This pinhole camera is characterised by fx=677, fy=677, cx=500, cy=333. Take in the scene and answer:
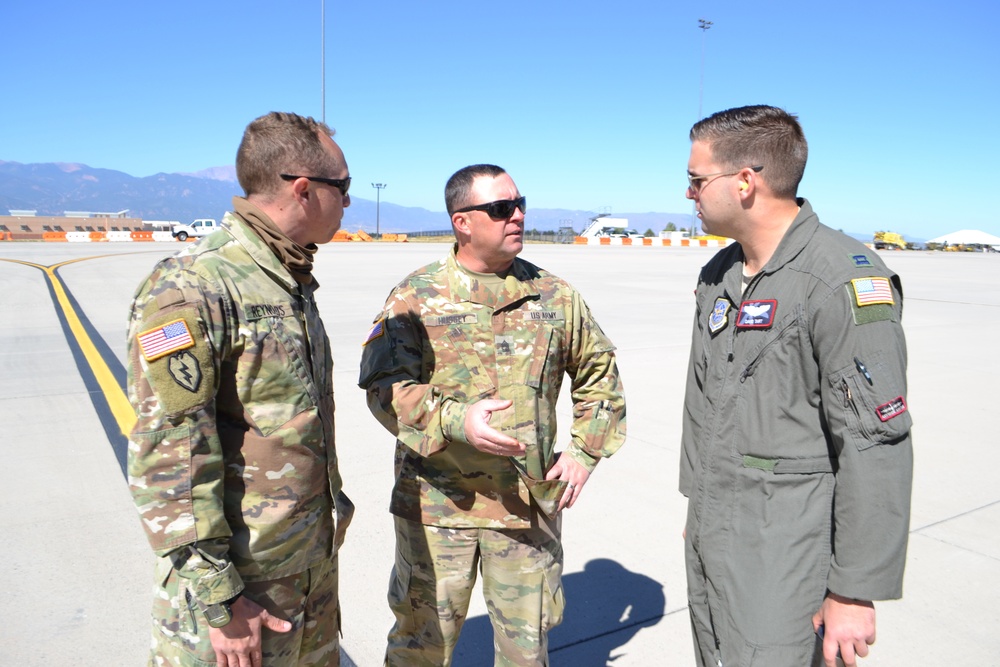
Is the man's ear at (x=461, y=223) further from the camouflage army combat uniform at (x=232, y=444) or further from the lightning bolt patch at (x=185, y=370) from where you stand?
the lightning bolt patch at (x=185, y=370)

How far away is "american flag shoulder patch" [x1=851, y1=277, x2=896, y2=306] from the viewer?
166 cm

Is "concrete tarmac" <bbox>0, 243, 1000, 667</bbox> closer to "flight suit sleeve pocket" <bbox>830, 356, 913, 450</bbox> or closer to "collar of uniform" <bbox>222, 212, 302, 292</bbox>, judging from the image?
"flight suit sleeve pocket" <bbox>830, 356, 913, 450</bbox>

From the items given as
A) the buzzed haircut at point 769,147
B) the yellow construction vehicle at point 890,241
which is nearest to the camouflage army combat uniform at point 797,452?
the buzzed haircut at point 769,147

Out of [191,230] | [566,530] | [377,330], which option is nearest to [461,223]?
[377,330]

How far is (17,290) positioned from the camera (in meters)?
14.0

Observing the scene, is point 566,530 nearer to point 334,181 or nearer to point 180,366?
point 334,181

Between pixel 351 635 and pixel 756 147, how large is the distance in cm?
258

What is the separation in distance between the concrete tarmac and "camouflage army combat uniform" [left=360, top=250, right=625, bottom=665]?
63 cm

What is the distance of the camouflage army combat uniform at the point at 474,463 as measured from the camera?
234 centimetres

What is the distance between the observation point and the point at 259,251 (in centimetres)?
188

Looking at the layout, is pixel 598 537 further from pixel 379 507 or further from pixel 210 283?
pixel 210 283

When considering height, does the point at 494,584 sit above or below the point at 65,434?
above

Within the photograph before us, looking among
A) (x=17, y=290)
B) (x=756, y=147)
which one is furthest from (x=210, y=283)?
(x=17, y=290)

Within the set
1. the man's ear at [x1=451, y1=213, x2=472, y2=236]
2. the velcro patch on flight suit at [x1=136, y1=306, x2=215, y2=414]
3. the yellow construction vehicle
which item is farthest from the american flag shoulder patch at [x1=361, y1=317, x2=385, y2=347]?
the yellow construction vehicle
